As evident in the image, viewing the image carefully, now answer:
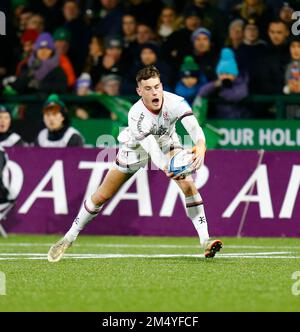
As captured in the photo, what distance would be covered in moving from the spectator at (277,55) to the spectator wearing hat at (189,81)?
1.10 m

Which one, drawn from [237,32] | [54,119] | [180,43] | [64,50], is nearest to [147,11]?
[180,43]

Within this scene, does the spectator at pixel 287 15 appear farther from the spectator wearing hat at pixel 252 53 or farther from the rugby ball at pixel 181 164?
the rugby ball at pixel 181 164

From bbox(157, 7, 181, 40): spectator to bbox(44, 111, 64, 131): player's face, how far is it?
329cm

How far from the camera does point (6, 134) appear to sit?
17.4 m

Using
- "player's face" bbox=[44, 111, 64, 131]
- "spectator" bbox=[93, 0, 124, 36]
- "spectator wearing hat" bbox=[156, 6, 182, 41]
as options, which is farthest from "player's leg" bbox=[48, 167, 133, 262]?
"spectator" bbox=[93, 0, 124, 36]

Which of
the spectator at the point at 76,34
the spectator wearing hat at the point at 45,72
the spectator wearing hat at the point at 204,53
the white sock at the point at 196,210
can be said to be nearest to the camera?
the white sock at the point at 196,210

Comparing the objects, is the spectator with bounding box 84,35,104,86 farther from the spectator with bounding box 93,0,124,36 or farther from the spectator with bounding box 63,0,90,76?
the spectator with bounding box 93,0,124,36

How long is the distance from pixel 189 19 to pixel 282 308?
36.7 ft

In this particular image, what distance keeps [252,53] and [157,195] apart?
10.6ft

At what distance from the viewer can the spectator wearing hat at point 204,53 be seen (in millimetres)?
18078

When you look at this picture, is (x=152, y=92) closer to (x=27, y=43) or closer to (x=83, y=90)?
(x=83, y=90)

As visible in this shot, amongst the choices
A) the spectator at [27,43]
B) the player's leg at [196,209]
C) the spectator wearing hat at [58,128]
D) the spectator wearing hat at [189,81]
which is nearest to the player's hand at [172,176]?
the player's leg at [196,209]

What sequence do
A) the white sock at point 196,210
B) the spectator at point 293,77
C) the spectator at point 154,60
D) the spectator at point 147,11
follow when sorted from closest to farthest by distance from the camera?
the white sock at point 196,210 < the spectator at point 293,77 < the spectator at point 154,60 < the spectator at point 147,11

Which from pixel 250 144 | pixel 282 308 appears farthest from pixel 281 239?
pixel 282 308
